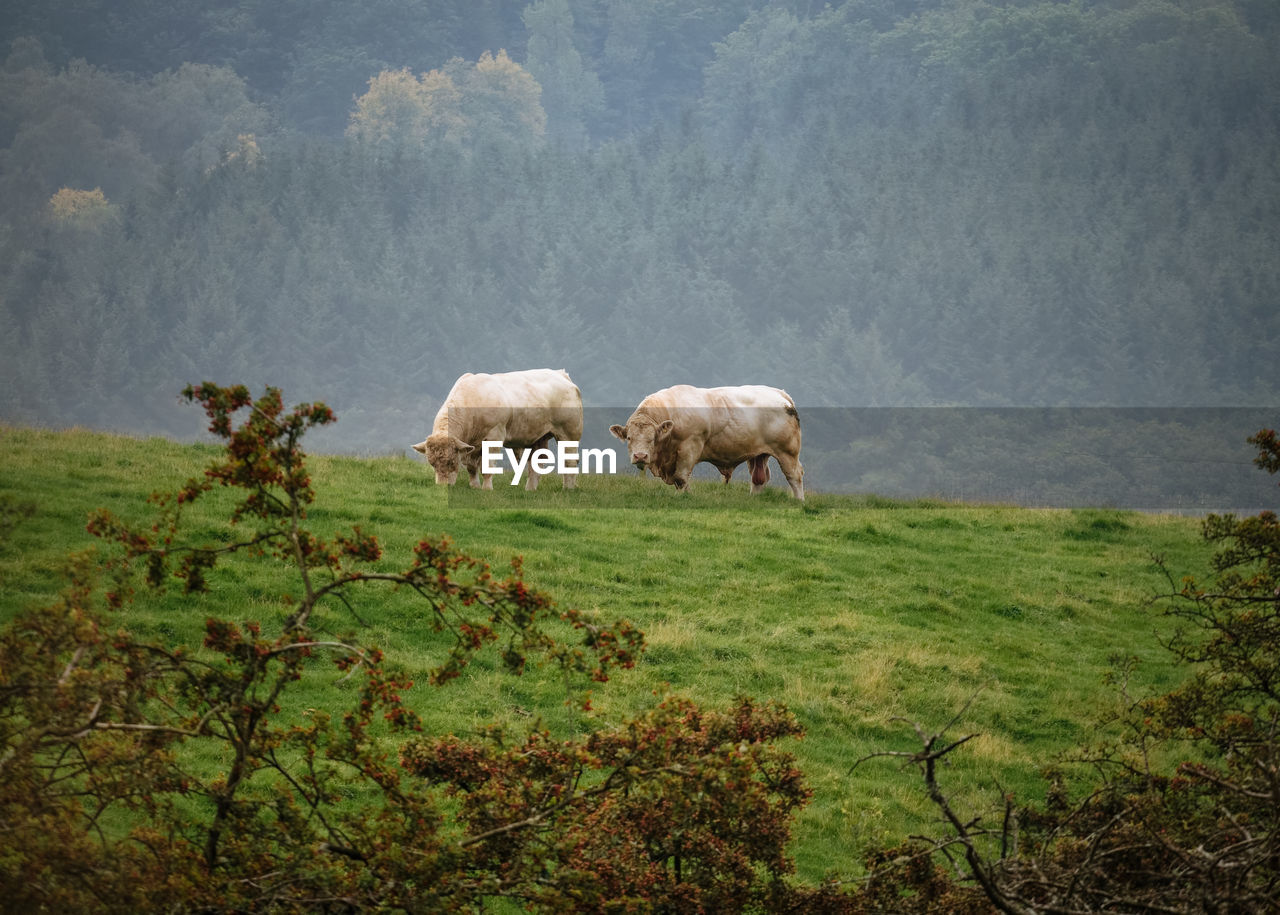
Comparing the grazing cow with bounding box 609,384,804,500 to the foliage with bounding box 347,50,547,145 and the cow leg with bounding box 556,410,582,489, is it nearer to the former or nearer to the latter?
the cow leg with bounding box 556,410,582,489

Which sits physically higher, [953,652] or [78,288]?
[78,288]

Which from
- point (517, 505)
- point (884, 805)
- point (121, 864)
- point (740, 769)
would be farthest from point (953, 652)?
point (121, 864)

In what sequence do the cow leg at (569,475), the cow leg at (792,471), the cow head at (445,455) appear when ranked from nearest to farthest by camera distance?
1. the cow head at (445,455)
2. the cow leg at (569,475)
3. the cow leg at (792,471)

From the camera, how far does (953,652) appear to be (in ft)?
54.5

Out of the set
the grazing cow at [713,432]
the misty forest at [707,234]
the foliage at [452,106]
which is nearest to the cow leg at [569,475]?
the grazing cow at [713,432]

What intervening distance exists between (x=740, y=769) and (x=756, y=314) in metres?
102

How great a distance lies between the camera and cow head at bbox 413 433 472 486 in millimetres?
22047

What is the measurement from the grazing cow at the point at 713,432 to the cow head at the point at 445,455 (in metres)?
3.55

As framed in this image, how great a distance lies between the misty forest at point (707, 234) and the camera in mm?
101062

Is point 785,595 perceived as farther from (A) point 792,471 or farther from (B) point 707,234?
(B) point 707,234

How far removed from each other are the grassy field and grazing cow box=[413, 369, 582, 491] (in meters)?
0.58

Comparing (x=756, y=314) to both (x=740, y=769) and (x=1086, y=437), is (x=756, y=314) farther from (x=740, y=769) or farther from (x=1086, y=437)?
(x=740, y=769)

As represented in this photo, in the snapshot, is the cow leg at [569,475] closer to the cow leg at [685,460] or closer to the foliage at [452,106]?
the cow leg at [685,460]

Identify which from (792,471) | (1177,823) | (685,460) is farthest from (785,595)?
(1177,823)
